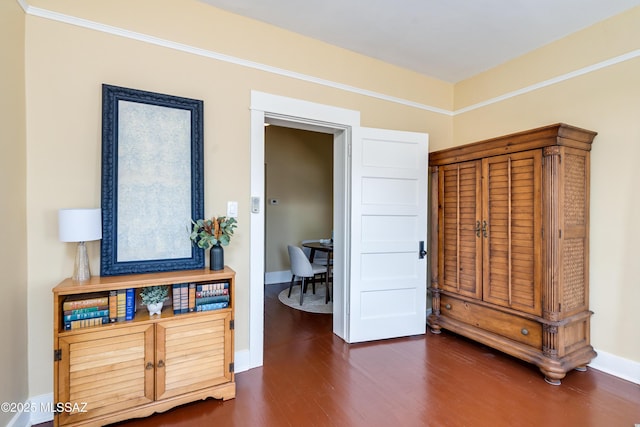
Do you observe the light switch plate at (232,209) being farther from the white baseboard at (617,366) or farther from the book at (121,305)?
the white baseboard at (617,366)

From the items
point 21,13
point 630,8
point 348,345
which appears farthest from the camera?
point 348,345

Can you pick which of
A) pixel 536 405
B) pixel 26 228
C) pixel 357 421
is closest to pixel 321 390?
pixel 357 421

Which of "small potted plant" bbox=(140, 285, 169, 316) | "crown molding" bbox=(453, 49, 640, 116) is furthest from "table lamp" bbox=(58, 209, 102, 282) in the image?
"crown molding" bbox=(453, 49, 640, 116)

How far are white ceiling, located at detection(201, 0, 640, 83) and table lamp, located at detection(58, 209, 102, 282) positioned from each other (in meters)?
1.81

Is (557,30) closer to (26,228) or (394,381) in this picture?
(394,381)

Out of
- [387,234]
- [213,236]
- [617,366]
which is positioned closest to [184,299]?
[213,236]

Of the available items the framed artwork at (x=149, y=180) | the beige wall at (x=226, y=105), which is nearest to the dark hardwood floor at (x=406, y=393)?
the beige wall at (x=226, y=105)

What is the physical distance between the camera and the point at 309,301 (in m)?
4.48

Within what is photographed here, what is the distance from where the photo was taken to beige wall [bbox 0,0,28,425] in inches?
64.2

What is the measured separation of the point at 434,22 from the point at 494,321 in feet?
8.71

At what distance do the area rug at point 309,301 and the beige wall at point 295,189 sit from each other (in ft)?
2.89

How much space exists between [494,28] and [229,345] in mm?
3339

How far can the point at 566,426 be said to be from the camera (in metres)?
1.85

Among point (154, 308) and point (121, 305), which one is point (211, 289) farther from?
point (121, 305)
